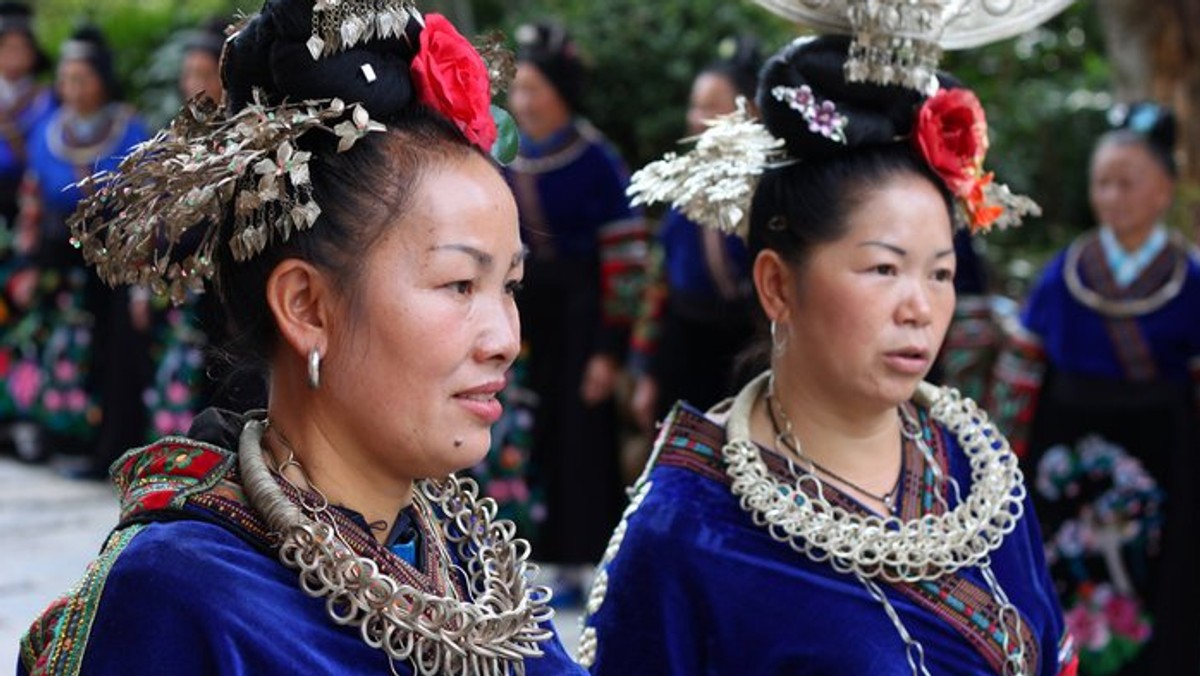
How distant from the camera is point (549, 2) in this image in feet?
32.7

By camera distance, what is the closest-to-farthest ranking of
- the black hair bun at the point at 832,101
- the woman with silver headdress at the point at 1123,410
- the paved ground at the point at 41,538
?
the black hair bun at the point at 832,101 → the woman with silver headdress at the point at 1123,410 → the paved ground at the point at 41,538

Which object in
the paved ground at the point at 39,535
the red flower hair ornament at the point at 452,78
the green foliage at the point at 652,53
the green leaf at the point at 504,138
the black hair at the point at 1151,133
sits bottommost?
the paved ground at the point at 39,535

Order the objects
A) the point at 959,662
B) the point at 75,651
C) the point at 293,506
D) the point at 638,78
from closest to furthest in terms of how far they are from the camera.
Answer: the point at 75,651
the point at 293,506
the point at 959,662
the point at 638,78

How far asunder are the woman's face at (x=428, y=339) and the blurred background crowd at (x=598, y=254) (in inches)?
55.0

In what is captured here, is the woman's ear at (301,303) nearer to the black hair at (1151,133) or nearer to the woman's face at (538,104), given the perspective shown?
the black hair at (1151,133)

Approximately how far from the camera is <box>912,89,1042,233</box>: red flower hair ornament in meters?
2.96

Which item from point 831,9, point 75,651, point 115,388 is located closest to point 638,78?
point 115,388

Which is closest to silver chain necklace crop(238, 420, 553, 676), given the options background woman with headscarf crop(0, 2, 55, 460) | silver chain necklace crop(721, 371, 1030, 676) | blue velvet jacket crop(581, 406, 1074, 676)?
blue velvet jacket crop(581, 406, 1074, 676)

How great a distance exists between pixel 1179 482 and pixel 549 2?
18.0 ft

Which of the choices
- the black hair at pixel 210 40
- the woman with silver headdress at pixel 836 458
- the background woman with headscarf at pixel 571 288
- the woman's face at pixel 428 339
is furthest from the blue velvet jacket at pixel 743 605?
the black hair at pixel 210 40

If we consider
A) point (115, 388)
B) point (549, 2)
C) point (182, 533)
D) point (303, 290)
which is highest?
point (549, 2)

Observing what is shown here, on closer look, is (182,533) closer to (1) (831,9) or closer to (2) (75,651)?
(2) (75,651)

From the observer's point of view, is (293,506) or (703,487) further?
(703,487)

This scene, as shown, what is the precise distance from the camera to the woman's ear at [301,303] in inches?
78.2
